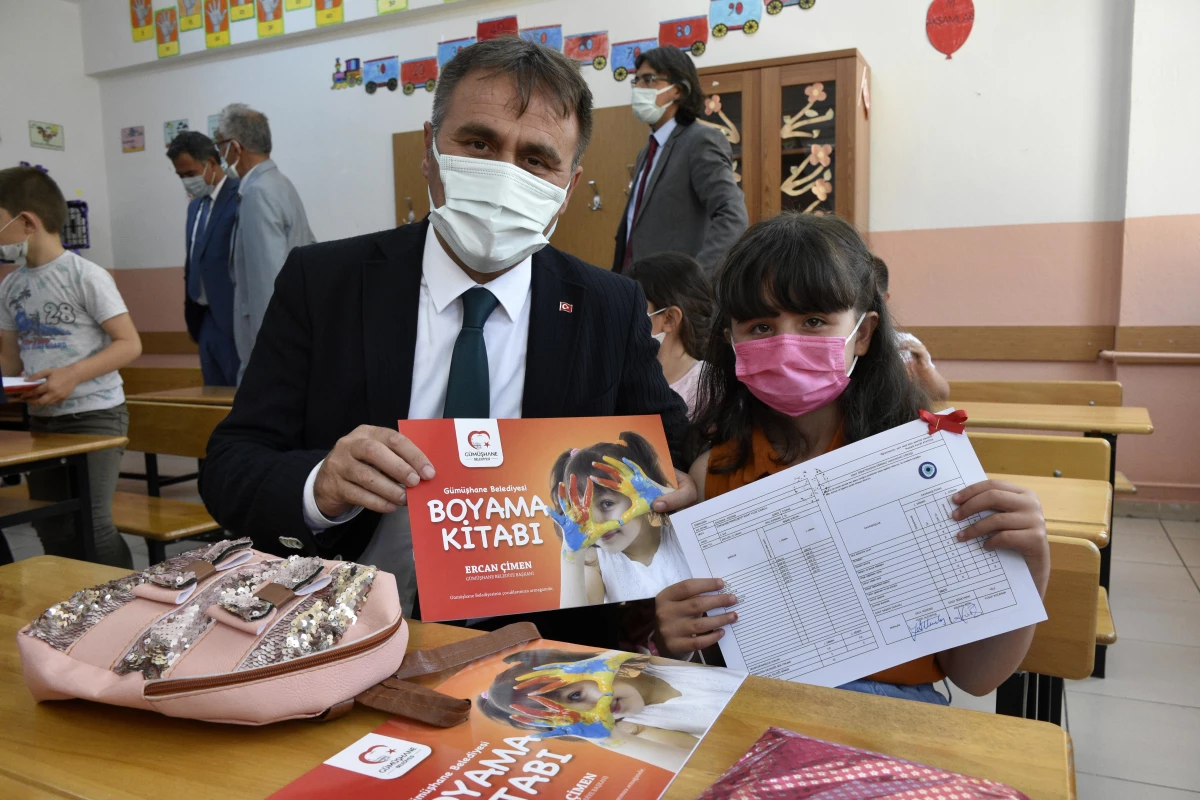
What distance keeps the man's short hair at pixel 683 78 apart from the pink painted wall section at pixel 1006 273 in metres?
1.66

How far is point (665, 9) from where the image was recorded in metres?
5.19

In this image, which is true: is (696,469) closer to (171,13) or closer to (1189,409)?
(1189,409)

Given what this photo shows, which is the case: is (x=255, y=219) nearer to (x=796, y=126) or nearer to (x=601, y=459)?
(x=796, y=126)

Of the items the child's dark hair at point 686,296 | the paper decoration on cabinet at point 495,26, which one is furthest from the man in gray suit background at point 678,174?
the paper decoration on cabinet at point 495,26

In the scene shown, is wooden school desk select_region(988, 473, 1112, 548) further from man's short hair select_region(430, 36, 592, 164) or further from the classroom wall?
the classroom wall

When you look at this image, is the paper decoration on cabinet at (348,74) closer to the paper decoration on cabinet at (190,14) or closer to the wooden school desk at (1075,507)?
the paper decoration on cabinet at (190,14)

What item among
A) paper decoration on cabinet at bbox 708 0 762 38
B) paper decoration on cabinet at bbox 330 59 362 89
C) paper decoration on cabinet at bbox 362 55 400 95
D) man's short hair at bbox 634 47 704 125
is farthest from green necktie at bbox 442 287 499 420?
paper decoration on cabinet at bbox 330 59 362 89

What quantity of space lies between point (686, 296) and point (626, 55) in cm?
342

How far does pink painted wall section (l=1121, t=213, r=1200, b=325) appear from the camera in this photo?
166 inches

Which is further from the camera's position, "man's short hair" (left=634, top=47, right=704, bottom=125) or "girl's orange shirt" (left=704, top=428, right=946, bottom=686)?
"man's short hair" (left=634, top=47, right=704, bottom=125)

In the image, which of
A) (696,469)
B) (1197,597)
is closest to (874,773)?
(696,469)

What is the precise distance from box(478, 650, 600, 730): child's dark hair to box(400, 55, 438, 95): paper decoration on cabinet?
5807mm

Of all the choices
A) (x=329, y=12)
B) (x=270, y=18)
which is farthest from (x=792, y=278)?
(x=270, y=18)

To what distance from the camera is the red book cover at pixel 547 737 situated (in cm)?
60
